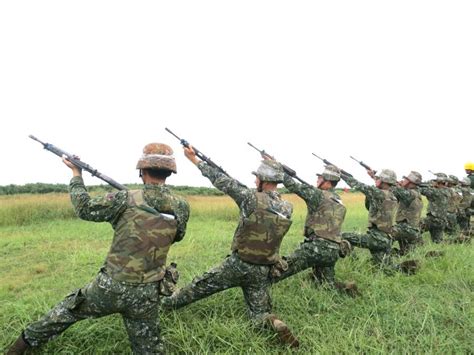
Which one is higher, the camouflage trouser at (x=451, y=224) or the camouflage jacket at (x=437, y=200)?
the camouflage jacket at (x=437, y=200)

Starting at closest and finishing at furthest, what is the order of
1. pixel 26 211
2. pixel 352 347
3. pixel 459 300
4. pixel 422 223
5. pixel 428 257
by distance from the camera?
pixel 352 347 → pixel 459 300 → pixel 428 257 → pixel 422 223 → pixel 26 211

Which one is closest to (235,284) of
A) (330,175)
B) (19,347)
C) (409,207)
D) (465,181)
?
(19,347)

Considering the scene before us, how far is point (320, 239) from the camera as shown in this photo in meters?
6.13

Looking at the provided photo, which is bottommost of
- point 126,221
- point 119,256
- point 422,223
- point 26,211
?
point 26,211

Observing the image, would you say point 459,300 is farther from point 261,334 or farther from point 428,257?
point 261,334

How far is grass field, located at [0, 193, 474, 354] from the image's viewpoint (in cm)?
443

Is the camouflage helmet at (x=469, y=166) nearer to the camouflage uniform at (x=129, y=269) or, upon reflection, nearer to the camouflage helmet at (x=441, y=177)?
the camouflage helmet at (x=441, y=177)

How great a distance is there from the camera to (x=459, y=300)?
5.61 metres

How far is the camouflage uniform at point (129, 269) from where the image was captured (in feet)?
12.2

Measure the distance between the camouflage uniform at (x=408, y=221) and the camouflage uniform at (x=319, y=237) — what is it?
3.29 metres

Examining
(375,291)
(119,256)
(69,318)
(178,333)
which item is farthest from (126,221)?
(375,291)

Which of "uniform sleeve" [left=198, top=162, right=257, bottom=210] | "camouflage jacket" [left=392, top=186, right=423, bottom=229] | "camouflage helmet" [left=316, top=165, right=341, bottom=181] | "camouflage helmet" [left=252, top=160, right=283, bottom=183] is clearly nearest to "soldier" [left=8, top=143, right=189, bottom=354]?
"uniform sleeve" [left=198, top=162, right=257, bottom=210]

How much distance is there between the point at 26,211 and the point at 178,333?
36.0 ft

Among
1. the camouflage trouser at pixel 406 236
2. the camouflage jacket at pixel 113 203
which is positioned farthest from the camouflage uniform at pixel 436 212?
the camouflage jacket at pixel 113 203
